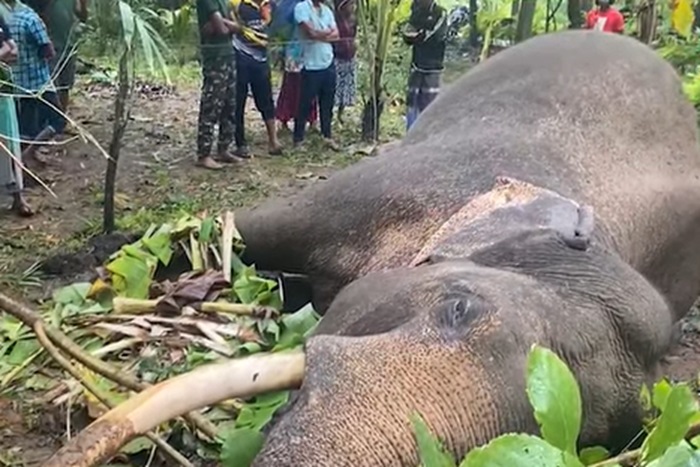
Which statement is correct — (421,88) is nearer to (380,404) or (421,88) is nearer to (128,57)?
(128,57)

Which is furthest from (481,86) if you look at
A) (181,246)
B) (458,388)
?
(458,388)

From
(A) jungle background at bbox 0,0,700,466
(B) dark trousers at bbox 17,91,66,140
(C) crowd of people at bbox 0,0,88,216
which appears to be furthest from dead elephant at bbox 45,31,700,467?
(B) dark trousers at bbox 17,91,66,140

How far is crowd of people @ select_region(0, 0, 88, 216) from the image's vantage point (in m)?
7.39

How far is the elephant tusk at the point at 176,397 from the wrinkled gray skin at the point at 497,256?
0.11 meters

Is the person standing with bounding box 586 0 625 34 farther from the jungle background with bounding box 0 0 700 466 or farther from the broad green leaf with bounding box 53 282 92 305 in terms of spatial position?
the broad green leaf with bounding box 53 282 92 305

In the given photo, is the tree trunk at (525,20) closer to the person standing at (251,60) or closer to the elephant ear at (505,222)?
the person standing at (251,60)

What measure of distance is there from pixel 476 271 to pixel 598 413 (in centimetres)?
48

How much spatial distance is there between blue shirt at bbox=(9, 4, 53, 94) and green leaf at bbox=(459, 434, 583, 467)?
643 cm

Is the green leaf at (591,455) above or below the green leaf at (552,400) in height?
below

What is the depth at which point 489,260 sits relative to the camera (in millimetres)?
3461

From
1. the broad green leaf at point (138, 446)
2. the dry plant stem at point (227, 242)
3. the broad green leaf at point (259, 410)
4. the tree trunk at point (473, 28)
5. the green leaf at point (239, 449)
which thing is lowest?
the tree trunk at point (473, 28)

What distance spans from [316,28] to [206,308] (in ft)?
21.7

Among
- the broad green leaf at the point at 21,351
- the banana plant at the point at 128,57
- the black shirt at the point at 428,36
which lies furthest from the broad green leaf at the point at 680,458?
the black shirt at the point at 428,36

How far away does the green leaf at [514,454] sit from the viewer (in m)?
→ 2.01
